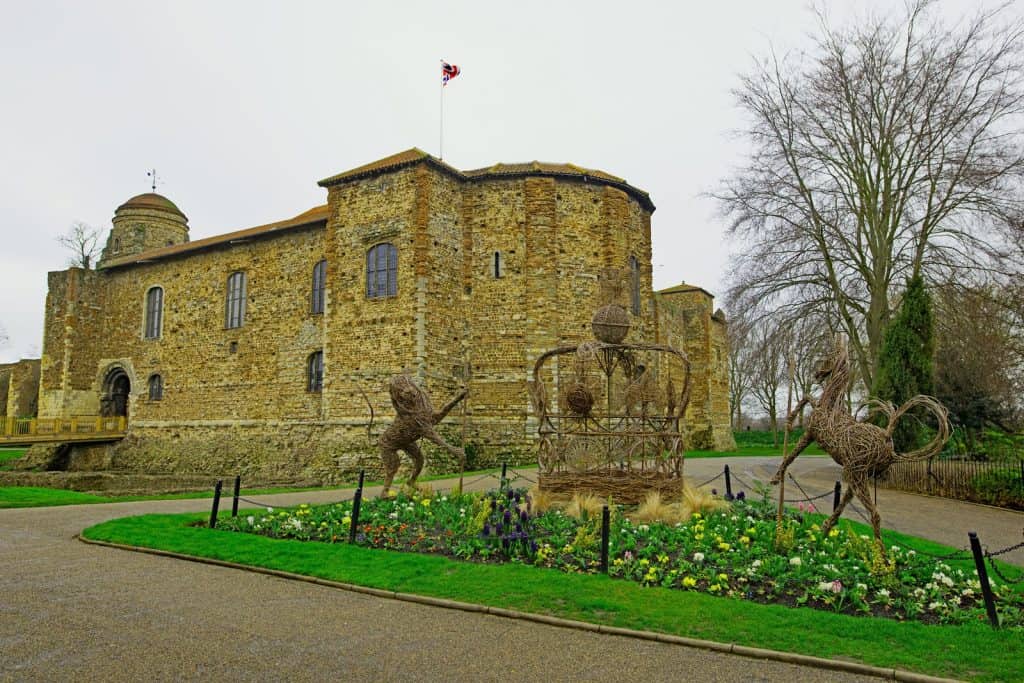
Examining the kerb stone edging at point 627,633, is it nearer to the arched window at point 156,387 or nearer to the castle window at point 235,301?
the castle window at point 235,301

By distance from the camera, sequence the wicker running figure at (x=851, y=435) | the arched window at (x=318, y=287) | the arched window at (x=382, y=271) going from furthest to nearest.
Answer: the arched window at (x=318, y=287) < the arched window at (x=382, y=271) < the wicker running figure at (x=851, y=435)

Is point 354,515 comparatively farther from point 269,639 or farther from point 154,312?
point 154,312

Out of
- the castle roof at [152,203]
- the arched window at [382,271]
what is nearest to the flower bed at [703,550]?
the arched window at [382,271]

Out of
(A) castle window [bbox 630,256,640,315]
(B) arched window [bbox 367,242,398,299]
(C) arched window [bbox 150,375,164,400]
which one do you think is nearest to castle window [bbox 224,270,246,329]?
(C) arched window [bbox 150,375,164,400]

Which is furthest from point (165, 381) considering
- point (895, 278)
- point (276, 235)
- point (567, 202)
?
point (895, 278)

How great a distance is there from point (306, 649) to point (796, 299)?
1971 cm

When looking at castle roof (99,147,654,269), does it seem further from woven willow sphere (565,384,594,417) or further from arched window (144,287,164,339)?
woven willow sphere (565,384,594,417)

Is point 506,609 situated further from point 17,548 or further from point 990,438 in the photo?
point 990,438

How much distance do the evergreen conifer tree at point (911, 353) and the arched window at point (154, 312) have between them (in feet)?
88.3

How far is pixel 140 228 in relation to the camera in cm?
3822

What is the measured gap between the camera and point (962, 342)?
20000 millimetres

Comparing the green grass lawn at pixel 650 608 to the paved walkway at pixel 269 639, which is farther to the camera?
the green grass lawn at pixel 650 608

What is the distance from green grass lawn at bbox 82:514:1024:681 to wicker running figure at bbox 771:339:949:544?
176cm

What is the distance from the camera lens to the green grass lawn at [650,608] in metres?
5.37
